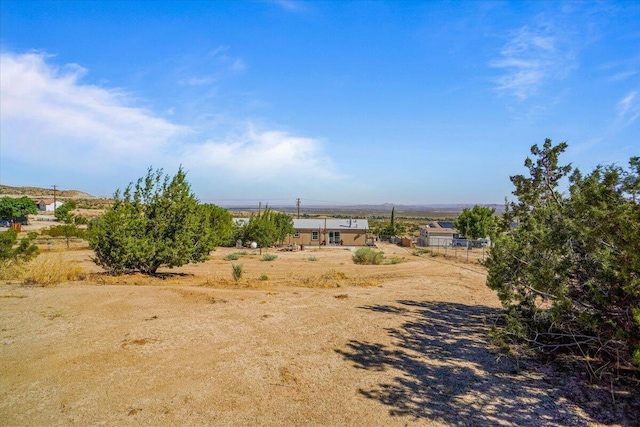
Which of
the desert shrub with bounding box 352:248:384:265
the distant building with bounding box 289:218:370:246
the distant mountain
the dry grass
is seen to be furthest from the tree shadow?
the distant mountain

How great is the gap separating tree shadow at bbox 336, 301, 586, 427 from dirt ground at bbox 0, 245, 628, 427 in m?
0.03

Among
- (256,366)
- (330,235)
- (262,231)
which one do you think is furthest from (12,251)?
(330,235)

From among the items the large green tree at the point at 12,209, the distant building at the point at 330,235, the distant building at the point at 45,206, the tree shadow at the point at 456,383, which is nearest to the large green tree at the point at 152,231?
the tree shadow at the point at 456,383

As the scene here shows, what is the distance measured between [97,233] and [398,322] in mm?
11920

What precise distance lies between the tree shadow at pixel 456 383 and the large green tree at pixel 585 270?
0.81 m

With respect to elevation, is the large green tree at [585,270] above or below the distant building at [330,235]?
above

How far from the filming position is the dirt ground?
202 inches

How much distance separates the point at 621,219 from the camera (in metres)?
5.21

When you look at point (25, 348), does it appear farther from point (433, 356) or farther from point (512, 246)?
point (512, 246)

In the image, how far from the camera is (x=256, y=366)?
257 inches

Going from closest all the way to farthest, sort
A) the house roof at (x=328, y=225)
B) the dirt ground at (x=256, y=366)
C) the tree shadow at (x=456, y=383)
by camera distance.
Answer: the dirt ground at (x=256, y=366) < the tree shadow at (x=456, y=383) < the house roof at (x=328, y=225)

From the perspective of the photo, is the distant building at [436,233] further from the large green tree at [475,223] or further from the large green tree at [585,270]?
the large green tree at [585,270]

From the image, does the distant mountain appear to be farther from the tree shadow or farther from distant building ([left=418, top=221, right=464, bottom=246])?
the tree shadow

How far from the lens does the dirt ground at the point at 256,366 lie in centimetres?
513
